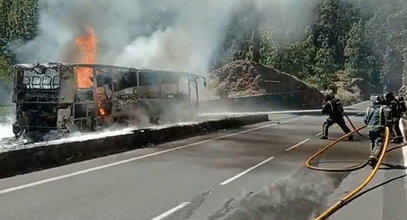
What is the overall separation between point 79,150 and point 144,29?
71.4 ft

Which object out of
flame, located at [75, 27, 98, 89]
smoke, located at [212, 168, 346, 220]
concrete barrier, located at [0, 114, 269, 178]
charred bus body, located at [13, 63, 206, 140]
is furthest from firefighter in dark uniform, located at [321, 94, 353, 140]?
flame, located at [75, 27, 98, 89]

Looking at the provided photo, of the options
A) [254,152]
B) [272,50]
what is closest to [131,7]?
[254,152]

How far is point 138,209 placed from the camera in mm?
6910

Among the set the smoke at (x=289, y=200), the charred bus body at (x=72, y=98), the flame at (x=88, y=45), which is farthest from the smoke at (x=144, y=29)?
the smoke at (x=289, y=200)

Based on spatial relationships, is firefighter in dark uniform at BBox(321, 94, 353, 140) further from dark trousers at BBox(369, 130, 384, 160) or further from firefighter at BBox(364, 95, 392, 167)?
dark trousers at BBox(369, 130, 384, 160)

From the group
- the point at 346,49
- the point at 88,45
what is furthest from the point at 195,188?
the point at 346,49

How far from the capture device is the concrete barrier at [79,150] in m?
9.80

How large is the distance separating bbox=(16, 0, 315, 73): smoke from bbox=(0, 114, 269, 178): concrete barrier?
10.4m

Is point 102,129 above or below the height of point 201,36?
below

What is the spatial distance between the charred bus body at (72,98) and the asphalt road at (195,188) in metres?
3.89

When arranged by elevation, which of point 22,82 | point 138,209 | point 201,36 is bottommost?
point 138,209

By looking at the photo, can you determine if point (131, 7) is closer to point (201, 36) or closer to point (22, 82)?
point (201, 36)

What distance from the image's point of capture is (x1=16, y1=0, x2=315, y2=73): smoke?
26.2 m

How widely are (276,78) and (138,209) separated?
42130 millimetres
